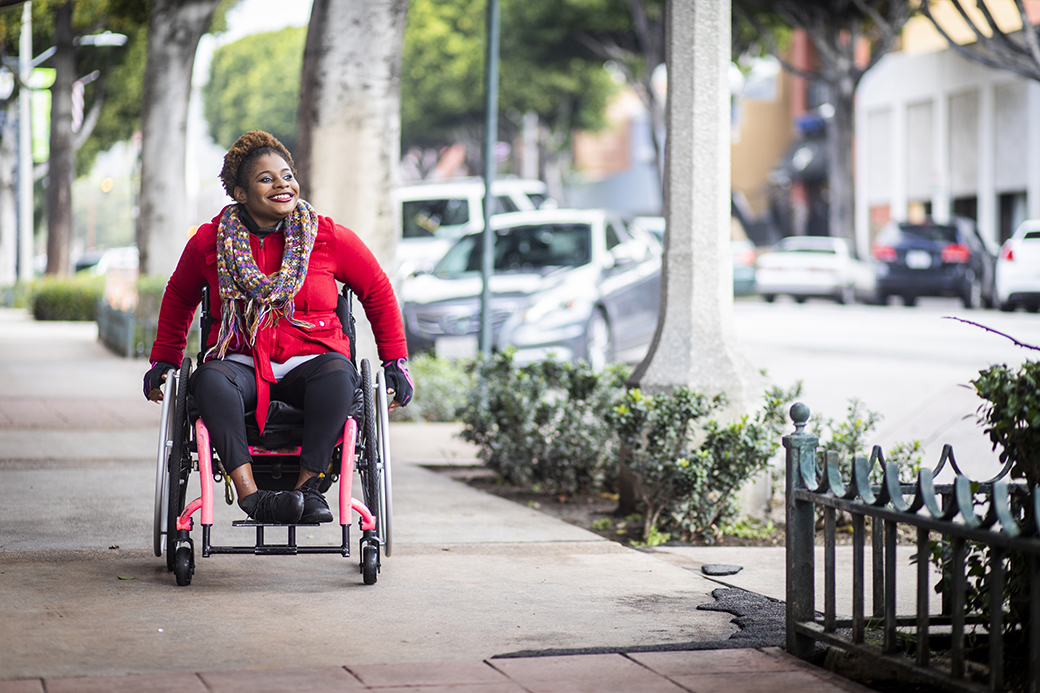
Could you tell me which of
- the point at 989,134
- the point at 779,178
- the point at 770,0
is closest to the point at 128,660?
the point at 770,0

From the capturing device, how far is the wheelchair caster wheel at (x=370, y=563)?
5043 mm

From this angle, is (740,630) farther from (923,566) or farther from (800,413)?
(923,566)

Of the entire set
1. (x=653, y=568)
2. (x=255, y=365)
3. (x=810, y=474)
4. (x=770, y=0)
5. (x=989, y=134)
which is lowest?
(x=653, y=568)

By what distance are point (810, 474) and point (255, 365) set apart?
2.05 meters

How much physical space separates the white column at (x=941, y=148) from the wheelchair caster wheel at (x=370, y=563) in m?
34.3

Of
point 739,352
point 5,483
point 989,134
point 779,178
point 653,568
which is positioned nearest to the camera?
point 653,568

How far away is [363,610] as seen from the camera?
15.4ft

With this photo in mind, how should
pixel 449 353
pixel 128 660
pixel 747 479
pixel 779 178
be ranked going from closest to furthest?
pixel 128 660 → pixel 747 479 → pixel 449 353 → pixel 779 178

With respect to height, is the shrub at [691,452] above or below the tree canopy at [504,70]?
below

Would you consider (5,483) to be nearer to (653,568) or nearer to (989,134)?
(653,568)

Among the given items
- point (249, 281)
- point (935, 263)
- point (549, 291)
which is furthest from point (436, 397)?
point (935, 263)

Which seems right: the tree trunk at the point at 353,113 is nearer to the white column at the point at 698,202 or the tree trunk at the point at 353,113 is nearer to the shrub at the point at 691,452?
the white column at the point at 698,202

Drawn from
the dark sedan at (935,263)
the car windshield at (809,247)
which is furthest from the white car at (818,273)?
the dark sedan at (935,263)

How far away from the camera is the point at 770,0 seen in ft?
106
